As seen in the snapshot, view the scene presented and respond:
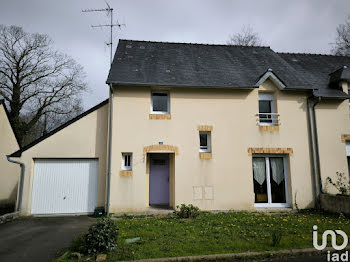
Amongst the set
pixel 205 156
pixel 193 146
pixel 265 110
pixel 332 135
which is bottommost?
pixel 205 156

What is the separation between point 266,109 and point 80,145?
8.07 metres

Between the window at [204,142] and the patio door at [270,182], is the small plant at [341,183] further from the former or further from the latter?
the window at [204,142]

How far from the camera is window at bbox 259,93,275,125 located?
975 centimetres

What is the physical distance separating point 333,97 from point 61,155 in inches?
457

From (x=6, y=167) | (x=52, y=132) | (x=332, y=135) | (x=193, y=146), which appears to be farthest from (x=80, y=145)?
(x=332, y=135)

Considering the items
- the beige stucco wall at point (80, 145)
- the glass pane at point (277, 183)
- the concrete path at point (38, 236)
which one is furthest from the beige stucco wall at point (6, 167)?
the glass pane at point (277, 183)

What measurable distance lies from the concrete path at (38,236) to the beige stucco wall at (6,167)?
15.4 ft

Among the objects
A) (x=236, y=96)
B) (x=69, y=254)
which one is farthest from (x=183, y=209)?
(x=236, y=96)

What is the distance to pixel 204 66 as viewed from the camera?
10742 millimetres

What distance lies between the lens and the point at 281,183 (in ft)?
30.6

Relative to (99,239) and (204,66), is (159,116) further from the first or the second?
(99,239)

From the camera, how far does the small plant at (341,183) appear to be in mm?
9047

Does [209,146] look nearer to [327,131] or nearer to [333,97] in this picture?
[327,131]

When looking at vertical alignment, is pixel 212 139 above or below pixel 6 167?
above
